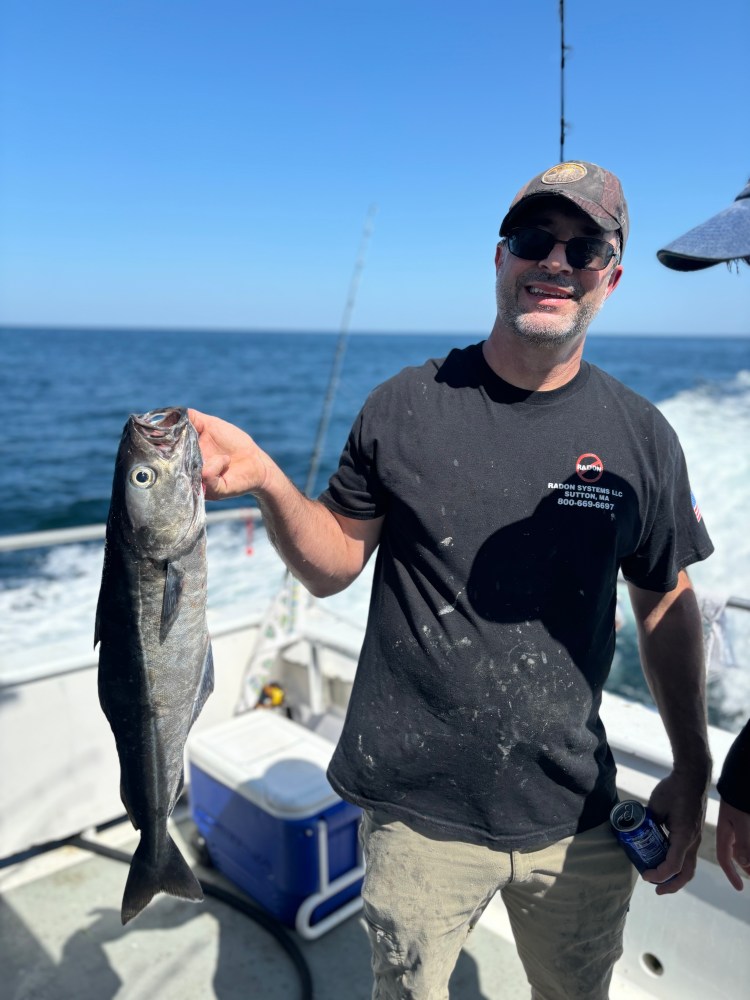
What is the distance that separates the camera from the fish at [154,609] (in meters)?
1.58

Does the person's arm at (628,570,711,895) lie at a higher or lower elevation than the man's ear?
lower

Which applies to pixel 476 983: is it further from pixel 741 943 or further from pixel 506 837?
pixel 506 837

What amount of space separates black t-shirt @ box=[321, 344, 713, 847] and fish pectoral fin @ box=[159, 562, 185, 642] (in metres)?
0.53

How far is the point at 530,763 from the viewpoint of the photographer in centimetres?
189

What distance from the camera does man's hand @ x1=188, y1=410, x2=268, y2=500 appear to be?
1666mm

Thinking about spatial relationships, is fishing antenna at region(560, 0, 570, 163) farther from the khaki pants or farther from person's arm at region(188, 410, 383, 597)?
the khaki pants

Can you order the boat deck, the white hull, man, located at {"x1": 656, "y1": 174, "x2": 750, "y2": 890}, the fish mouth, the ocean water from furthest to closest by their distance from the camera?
the ocean water
the boat deck
the white hull
the fish mouth
man, located at {"x1": 656, "y1": 174, "x2": 750, "y2": 890}

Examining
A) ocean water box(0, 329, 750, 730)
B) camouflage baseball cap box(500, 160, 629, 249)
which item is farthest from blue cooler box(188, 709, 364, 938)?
camouflage baseball cap box(500, 160, 629, 249)

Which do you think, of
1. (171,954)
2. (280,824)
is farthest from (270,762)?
(171,954)

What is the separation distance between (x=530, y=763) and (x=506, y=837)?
0.19 m

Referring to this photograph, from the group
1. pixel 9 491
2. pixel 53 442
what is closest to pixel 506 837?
pixel 9 491

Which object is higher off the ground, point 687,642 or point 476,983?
point 687,642

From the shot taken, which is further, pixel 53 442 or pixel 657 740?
pixel 53 442

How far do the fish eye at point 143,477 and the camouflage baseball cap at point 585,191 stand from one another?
1173 millimetres
